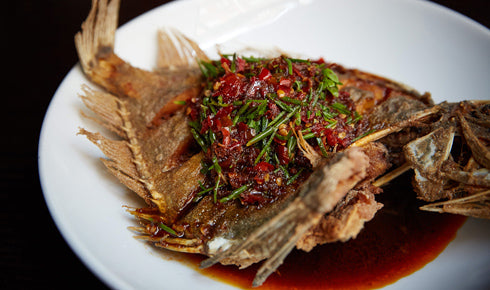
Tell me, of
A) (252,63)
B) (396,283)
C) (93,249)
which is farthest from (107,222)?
(396,283)

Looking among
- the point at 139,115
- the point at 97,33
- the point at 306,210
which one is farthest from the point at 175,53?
the point at 306,210

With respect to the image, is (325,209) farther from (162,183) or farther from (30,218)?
(30,218)

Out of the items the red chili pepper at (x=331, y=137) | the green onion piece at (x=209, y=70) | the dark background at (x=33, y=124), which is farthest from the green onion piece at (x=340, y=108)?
the dark background at (x=33, y=124)

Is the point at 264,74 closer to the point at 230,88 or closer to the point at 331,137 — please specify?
the point at 230,88

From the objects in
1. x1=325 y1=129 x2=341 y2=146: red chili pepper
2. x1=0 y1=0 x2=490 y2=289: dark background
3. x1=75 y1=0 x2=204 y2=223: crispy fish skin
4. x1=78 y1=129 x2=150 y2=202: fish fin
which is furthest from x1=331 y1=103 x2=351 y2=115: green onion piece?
x1=0 y1=0 x2=490 y2=289: dark background

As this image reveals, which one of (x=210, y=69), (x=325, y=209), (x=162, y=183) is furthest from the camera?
(x=210, y=69)

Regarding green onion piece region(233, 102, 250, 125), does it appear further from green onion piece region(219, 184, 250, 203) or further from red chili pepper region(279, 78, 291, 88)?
green onion piece region(219, 184, 250, 203)
